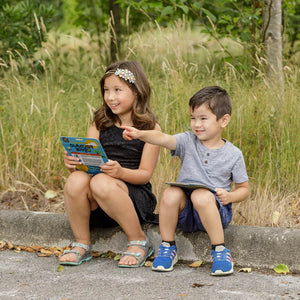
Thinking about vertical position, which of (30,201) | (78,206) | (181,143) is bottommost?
(30,201)

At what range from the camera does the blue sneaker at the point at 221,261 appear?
3.09 m

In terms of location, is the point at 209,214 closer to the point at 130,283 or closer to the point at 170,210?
the point at 170,210

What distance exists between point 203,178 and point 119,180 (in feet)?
1.75

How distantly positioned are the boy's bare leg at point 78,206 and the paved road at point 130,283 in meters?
0.19

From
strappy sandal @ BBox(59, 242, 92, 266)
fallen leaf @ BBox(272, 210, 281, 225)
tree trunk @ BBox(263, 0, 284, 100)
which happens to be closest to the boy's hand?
strappy sandal @ BBox(59, 242, 92, 266)

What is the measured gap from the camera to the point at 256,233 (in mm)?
3320

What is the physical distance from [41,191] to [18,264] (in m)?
1.08

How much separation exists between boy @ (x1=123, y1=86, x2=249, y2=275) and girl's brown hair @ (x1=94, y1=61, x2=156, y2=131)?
31 centimetres

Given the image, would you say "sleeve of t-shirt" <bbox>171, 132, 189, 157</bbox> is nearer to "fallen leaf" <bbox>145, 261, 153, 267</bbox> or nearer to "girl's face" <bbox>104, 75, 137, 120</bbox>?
"girl's face" <bbox>104, 75, 137, 120</bbox>

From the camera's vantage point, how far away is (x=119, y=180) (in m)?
3.45

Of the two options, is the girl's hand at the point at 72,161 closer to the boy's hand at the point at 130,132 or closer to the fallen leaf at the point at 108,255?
the boy's hand at the point at 130,132

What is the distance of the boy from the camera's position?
125 inches

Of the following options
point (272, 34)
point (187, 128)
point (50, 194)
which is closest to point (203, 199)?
point (187, 128)

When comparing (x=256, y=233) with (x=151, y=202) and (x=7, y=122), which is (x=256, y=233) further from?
(x=7, y=122)
